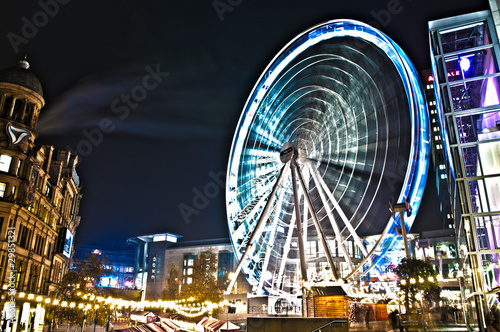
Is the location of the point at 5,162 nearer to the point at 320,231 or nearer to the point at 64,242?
the point at 64,242

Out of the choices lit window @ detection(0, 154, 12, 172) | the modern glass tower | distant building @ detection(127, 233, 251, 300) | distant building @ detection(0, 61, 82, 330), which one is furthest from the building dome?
distant building @ detection(127, 233, 251, 300)

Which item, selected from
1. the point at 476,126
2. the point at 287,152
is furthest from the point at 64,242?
the point at 476,126

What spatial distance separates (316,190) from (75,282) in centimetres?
3410

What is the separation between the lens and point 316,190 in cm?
3425

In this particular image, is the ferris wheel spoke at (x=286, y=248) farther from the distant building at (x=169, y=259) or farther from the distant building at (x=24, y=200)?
the distant building at (x=169, y=259)

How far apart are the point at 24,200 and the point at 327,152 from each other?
1151 inches

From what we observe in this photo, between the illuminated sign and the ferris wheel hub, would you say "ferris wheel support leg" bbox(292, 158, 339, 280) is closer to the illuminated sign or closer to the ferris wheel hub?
the ferris wheel hub

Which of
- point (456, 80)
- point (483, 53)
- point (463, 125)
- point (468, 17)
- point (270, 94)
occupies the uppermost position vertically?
point (270, 94)

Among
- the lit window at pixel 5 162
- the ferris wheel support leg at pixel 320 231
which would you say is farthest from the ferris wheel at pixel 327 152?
the lit window at pixel 5 162

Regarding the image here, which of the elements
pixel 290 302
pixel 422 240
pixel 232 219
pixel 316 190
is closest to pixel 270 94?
pixel 316 190

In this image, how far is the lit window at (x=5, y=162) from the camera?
37.7 m

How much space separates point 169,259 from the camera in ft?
435

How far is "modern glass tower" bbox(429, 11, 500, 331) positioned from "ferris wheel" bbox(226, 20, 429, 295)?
250cm

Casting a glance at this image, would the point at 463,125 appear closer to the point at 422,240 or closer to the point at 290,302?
the point at 290,302
